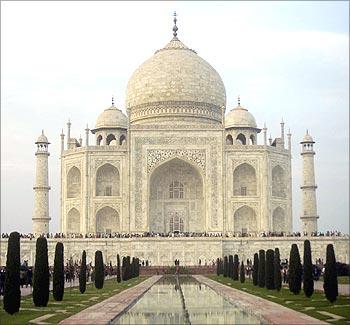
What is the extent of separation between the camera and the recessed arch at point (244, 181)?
33.1 meters

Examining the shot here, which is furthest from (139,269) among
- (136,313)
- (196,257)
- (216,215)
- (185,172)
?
(136,313)

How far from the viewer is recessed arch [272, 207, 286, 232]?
33.4 metres

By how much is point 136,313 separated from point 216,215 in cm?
2216

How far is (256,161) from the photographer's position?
107ft

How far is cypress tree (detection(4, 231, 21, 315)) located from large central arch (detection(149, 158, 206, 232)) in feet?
70.4

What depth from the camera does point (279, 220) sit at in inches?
1325

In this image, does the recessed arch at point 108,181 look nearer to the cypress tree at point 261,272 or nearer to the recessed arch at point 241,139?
the recessed arch at point 241,139

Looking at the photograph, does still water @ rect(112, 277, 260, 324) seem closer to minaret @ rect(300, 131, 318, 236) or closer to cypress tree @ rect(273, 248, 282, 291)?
cypress tree @ rect(273, 248, 282, 291)

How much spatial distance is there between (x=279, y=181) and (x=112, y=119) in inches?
348

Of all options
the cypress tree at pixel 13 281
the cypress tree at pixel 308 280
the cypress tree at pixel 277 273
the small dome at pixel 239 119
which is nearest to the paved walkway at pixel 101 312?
the cypress tree at pixel 13 281

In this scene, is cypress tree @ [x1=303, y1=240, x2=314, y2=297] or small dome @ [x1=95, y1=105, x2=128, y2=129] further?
small dome @ [x1=95, y1=105, x2=128, y2=129]

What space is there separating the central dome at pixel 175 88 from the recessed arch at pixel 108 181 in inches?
144

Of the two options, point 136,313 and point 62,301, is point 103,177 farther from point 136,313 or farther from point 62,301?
point 136,313

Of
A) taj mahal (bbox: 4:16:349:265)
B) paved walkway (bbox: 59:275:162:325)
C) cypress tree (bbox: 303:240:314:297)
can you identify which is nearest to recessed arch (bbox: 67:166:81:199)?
taj mahal (bbox: 4:16:349:265)
